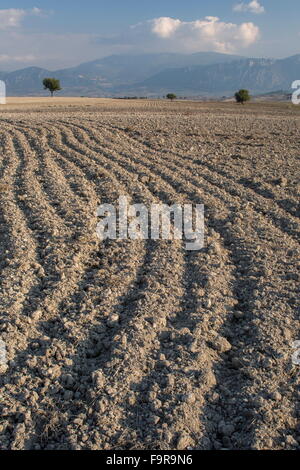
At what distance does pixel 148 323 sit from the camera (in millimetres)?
5125

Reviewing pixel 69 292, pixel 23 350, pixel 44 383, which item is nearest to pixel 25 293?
pixel 69 292

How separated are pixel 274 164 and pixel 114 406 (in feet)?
35.7

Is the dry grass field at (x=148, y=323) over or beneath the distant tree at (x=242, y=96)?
beneath

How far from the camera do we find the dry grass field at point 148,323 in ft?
12.6

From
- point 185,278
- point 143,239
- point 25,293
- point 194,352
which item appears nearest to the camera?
point 194,352

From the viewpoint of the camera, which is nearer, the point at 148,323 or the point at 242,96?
the point at 148,323

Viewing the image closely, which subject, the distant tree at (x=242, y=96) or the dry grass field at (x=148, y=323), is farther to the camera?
the distant tree at (x=242, y=96)

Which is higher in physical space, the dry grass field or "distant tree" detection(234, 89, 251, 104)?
"distant tree" detection(234, 89, 251, 104)

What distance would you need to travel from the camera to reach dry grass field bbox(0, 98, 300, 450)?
3.84 m

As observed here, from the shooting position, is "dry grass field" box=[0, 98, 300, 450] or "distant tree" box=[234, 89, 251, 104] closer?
"dry grass field" box=[0, 98, 300, 450]

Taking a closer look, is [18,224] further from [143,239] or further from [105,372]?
[105,372]

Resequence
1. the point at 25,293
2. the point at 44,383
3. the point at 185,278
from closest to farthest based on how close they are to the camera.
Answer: the point at 44,383, the point at 25,293, the point at 185,278

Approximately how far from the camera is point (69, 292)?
19.1ft

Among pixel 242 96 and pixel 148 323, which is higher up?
pixel 242 96
